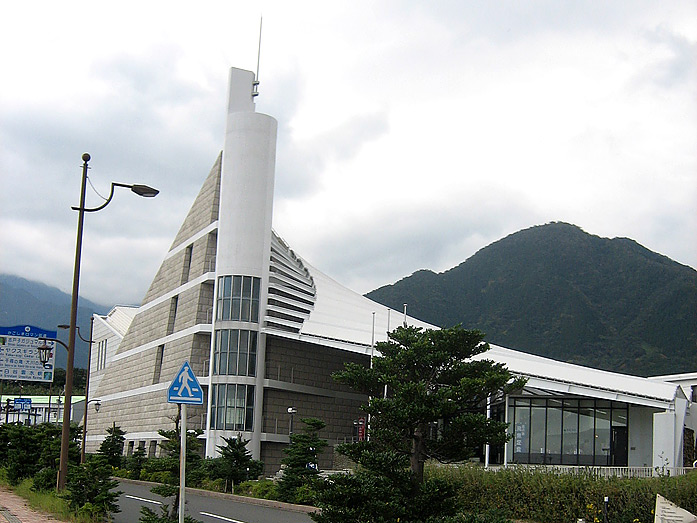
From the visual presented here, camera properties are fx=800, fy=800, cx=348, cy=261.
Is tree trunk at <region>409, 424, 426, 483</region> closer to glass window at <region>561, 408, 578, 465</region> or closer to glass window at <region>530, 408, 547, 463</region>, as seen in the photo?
glass window at <region>561, 408, 578, 465</region>

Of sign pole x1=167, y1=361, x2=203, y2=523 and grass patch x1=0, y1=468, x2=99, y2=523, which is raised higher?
sign pole x1=167, y1=361, x2=203, y2=523

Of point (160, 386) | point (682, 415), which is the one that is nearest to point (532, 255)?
point (160, 386)

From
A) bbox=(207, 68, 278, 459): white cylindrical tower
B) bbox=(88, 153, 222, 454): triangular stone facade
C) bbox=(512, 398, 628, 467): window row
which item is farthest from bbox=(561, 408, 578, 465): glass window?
bbox=(88, 153, 222, 454): triangular stone facade

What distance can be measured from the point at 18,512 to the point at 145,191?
723 cm

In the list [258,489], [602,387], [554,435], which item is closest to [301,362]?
[554,435]

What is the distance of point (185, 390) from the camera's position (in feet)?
34.1

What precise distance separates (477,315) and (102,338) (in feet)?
261

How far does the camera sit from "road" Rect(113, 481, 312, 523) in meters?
18.6

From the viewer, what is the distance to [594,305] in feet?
453

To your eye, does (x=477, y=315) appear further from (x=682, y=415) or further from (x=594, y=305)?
(x=682, y=415)

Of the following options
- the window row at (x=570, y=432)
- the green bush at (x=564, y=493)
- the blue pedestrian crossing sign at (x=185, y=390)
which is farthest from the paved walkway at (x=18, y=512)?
the window row at (x=570, y=432)

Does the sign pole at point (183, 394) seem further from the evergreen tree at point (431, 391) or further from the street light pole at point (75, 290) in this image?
the street light pole at point (75, 290)

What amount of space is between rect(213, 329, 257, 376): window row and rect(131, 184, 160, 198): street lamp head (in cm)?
2878

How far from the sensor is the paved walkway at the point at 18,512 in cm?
1515
